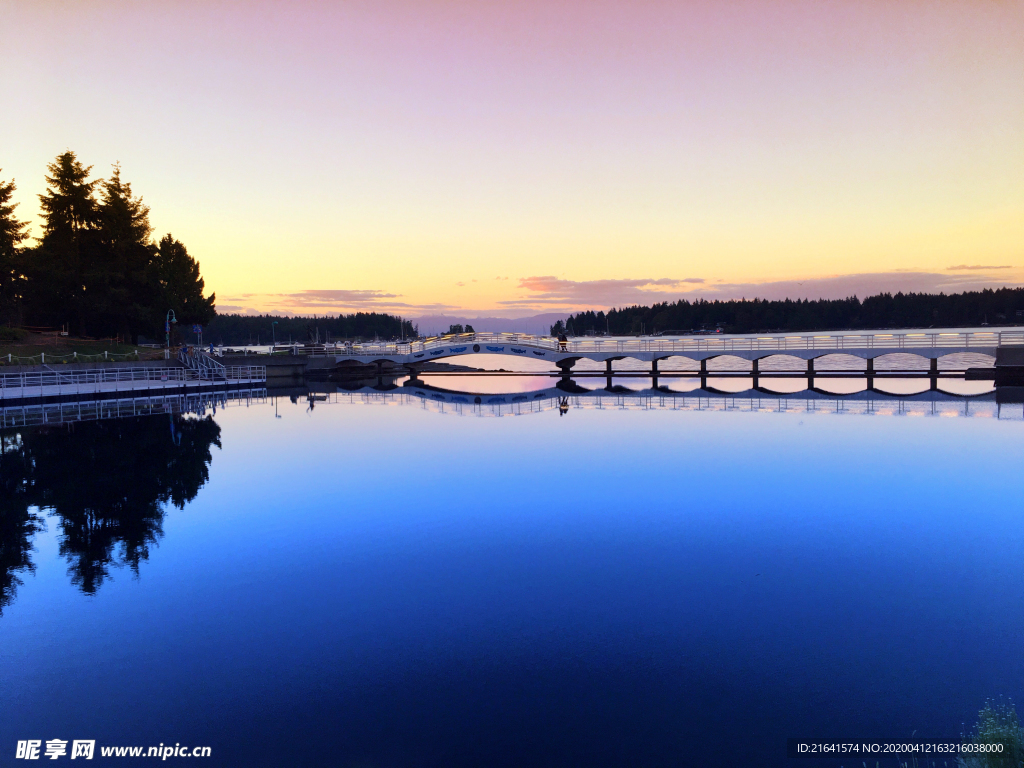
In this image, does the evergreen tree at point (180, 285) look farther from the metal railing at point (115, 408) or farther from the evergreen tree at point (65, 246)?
the metal railing at point (115, 408)

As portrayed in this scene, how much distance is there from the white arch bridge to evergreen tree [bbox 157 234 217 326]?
10464mm

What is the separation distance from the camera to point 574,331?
639ft

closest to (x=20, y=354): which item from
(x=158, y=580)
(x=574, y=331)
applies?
(x=158, y=580)

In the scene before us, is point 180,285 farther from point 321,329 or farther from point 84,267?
point 321,329

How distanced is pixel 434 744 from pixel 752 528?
7.68 metres

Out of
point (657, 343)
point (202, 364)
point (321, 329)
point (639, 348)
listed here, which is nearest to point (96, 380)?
point (202, 364)

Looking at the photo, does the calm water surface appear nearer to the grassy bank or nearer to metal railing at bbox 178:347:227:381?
the grassy bank

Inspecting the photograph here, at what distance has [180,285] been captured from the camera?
200 ft

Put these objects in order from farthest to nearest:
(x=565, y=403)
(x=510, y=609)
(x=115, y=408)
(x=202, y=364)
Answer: (x=202, y=364) → (x=565, y=403) → (x=115, y=408) → (x=510, y=609)

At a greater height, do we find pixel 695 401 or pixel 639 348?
pixel 639 348

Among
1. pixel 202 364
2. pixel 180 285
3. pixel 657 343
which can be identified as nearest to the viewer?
pixel 202 364

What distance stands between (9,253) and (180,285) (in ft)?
58.5

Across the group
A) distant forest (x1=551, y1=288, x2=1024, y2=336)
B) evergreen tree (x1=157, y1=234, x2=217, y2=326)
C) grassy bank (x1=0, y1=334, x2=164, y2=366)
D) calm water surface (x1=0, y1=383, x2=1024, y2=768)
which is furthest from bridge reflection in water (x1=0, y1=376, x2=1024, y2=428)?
distant forest (x1=551, y1=288, x2=1024, y2=336)

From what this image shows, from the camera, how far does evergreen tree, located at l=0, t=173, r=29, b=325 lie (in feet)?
141
